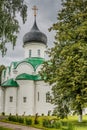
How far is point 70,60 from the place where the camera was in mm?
21078

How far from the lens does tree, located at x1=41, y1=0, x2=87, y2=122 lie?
67.6 feet

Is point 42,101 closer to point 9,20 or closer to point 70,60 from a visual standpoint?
point 70,60

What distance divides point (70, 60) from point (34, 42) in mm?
19996

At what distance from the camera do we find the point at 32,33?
4053 centimetres

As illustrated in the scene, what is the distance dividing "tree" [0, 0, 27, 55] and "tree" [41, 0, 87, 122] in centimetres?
736

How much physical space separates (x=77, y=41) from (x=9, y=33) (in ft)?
31.7

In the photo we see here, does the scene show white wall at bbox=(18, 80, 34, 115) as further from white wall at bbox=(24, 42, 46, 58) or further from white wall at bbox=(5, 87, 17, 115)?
A: white wall at bbox=(24, 42, 46, 58)

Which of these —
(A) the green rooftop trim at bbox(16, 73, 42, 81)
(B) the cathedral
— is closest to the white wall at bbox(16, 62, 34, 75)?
(B) the cathedral

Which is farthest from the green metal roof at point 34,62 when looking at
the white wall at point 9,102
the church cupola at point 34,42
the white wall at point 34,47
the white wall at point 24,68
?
the white wall at point 9,102

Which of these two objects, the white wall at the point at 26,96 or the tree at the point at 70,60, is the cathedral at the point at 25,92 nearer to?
the white wall at the point at 26,96

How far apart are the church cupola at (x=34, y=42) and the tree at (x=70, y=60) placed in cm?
1557

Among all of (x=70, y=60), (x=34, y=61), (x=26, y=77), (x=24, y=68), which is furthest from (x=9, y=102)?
(x=70, y=60)

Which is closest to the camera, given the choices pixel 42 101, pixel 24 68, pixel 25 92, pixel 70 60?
pixel 70 60

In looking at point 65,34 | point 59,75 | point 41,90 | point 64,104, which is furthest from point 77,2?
point 41,90
